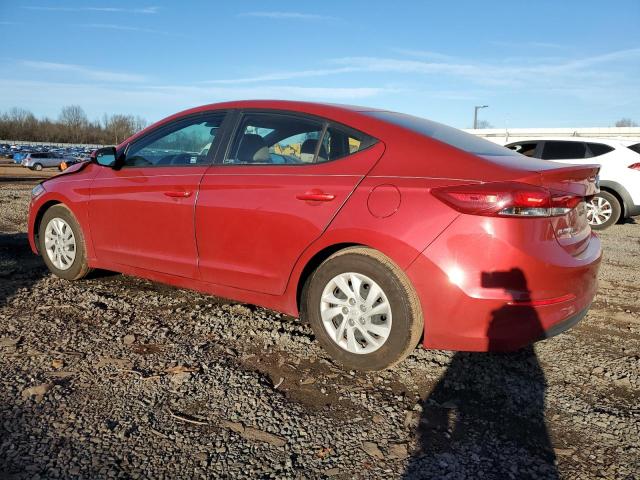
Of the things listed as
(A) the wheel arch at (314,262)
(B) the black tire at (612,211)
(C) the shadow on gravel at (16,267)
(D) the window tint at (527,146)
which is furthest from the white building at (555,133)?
(A) the wheel arch at (314,262)

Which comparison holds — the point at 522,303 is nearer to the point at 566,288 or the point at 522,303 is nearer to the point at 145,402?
the point at 566,288

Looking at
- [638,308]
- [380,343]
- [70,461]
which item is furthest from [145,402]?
[638,308]

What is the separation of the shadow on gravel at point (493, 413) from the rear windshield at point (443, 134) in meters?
0.90

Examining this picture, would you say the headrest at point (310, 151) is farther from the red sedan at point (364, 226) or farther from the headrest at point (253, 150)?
the headrest at point (253, 150)

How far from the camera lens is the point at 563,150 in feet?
34.4

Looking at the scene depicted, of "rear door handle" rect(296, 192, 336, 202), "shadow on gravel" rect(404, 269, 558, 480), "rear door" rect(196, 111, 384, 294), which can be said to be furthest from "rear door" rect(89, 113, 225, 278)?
"shadow on gravel" rect(404, 269, 558, 480)

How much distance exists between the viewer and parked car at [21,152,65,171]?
5012 centimetres

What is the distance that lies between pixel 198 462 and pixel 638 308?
4052 mm

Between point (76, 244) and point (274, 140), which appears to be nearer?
point (274, 140)

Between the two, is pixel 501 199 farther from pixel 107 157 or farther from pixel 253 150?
pixel 107 157

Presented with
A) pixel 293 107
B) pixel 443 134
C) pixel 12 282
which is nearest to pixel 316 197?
pixel 293 107

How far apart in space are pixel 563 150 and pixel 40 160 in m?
52.4

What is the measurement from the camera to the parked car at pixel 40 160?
50.1m

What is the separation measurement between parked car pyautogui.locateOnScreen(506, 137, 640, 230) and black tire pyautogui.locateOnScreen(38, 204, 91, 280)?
8594 millimetres
